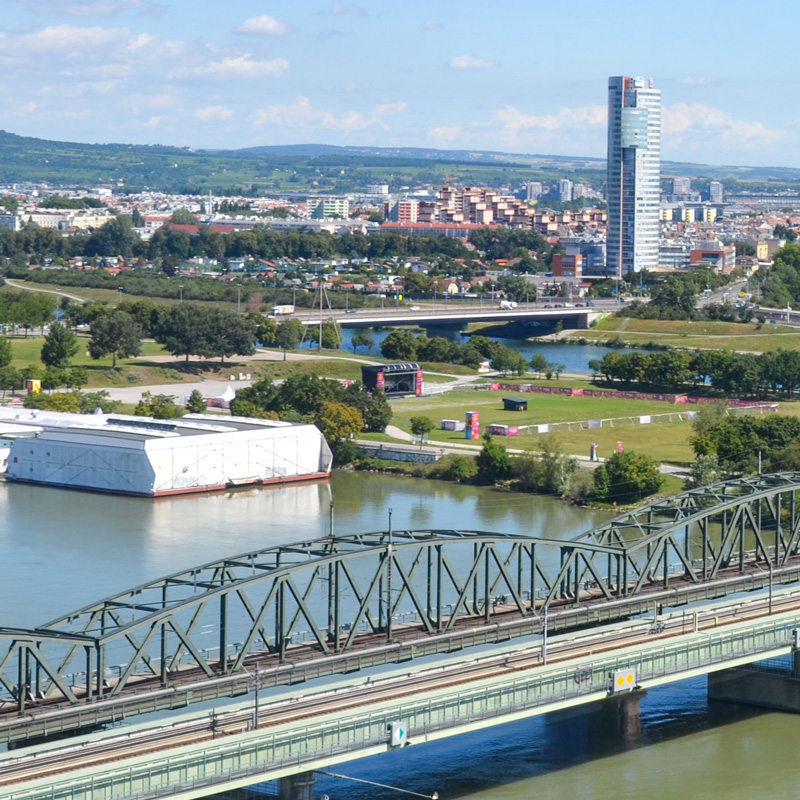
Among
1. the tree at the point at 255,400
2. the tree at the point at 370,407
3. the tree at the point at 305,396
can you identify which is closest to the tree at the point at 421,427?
the tree at the point at 370,407

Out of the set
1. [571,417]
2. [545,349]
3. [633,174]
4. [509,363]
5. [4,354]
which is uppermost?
[633,174]

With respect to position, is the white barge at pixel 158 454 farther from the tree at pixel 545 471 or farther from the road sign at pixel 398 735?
the road sign at pixel 398 735

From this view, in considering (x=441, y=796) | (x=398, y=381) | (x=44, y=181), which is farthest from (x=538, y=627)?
(x=44, y=181)

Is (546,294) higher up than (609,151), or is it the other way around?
(609,151)

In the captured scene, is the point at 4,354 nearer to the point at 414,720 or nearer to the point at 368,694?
the point at 368,694

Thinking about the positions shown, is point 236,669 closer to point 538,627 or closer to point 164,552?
point 538,627

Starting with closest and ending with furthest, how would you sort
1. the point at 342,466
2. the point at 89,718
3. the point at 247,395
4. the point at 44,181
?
the point at 89,718 < the point at 342,466 < the point at 247,395 < the point at 44,181

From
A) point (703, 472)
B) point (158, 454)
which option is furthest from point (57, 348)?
point (703, 472)
